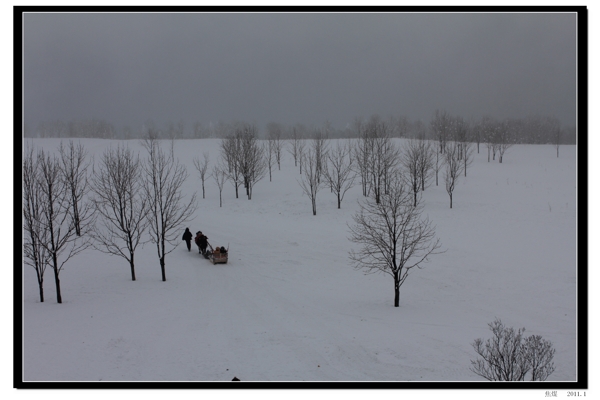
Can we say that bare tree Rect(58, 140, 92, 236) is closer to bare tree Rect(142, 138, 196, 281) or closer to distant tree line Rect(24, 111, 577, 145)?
bare tree Rect(142, 138, 196, 281)

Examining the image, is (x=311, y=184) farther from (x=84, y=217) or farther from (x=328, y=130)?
(x=328, y=130)

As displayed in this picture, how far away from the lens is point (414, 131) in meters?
115

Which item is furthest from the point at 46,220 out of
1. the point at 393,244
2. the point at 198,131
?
the point at 198,131

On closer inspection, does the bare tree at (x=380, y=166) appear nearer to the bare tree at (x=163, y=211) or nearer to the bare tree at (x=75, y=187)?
the bare tree at (x=163, y=211)

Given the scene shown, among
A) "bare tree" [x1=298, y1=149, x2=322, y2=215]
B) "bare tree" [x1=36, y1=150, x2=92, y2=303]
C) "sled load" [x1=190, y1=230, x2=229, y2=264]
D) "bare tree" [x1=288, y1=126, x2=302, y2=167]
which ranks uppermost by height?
"bare tree" [x1=288, y1=126, x2=302, y2=167]

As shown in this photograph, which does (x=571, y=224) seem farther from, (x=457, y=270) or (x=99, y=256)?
(x=99, y=256)

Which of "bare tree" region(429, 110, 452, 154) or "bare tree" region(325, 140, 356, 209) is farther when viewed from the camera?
"bare tree" region(429, 110, 452, 154)

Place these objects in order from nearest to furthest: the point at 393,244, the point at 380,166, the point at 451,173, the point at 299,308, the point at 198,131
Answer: the point at 299,308 → the point at 393,244 → the point at 451,173 → the point at 380,166 → the point at 198,131

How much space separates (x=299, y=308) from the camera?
1407 centimetres

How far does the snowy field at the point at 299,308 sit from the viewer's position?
369 inches

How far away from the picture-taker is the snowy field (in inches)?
369

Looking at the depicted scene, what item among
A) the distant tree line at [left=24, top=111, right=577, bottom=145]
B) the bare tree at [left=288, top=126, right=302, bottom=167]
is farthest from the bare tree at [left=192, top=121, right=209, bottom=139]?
the bare tree at [left=288, top=126, right=302, bottom=167]

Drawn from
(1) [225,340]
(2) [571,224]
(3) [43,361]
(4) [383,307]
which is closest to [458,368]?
(4) [383,307]

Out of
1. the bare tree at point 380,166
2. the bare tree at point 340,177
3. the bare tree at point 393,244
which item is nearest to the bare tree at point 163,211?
the bare tree at point 393,244
